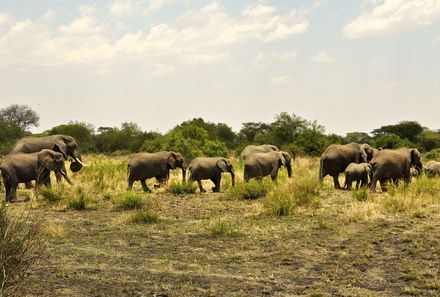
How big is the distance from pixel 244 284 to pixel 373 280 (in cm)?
167

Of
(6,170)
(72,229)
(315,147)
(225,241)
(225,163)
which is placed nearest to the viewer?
(225,241)

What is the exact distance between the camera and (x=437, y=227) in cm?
1093

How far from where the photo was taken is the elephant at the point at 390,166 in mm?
16875

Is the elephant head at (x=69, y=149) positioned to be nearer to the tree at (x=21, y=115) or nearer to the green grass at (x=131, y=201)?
the green grass at (x=131, y=201)

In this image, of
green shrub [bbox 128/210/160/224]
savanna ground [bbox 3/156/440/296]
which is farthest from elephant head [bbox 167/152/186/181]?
green shrub [bbox 128/210/160/224]

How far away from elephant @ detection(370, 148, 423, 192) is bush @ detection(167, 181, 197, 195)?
16.9 ft

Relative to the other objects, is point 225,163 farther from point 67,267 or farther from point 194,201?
point 67,267

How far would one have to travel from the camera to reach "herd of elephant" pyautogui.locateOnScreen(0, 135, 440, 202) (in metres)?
16.3

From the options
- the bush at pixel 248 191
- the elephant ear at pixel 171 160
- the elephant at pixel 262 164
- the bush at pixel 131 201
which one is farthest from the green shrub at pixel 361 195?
the elephant ear at pixel 171 160

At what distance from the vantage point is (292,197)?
13.8m

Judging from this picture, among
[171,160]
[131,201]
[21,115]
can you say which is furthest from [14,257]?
[21,115]

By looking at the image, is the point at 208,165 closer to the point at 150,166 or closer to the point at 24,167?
the point at 150,166

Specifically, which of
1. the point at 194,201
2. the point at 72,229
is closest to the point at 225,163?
the point at 194,201

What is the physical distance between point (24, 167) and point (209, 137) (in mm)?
22027
